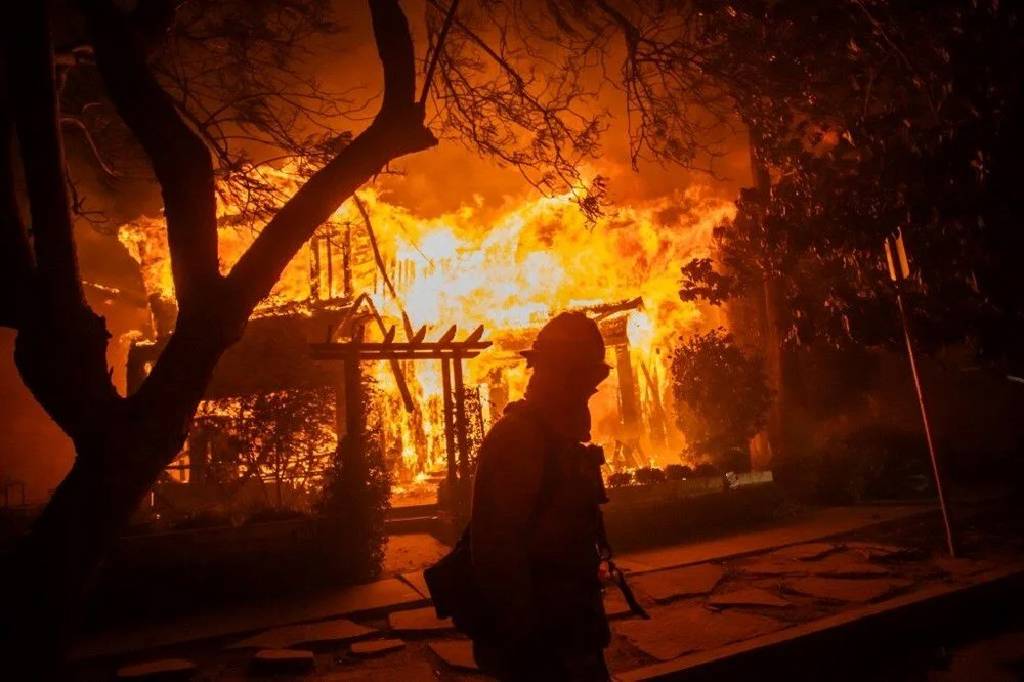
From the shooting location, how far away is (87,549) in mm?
3184

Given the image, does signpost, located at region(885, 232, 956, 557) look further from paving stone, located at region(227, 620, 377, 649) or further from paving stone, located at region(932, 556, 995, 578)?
paving stone, located at region(227, 620, 377, 649)

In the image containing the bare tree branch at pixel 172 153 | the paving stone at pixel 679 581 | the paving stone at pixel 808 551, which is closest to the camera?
the bare tree branch at pixel 172 153

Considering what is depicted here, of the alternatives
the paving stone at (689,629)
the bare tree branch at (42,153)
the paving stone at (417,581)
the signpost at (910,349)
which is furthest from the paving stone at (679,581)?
the bare tree branch at (42,153)

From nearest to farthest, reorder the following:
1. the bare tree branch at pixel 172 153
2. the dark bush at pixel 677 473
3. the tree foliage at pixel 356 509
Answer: the bare tree branch at pixel 172 153
the tree foliage at pixel 356 509
the dark bush at pixel 677 473

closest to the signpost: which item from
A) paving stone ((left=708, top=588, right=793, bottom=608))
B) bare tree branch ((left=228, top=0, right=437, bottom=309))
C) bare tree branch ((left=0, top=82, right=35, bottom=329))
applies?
paving stone ((left=708, top=588, right=793, bottom=608))

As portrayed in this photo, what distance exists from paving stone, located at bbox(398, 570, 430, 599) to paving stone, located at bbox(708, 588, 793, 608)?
10.2 feet

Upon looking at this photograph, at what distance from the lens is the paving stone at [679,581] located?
20.4 ft

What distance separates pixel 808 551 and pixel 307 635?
6.11 meters

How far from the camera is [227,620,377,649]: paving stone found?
5363 millimetres

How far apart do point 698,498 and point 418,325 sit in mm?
11242

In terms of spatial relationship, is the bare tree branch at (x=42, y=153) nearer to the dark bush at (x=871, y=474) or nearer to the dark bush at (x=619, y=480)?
the dark bush at (x=619, y=480)

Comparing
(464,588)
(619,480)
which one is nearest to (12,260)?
(464,588)

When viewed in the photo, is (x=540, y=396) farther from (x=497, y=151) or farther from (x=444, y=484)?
(x=444, y=484)

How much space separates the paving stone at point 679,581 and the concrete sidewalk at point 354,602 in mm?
255
